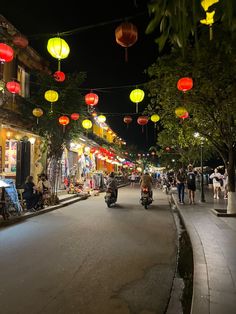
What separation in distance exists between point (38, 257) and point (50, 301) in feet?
8.06

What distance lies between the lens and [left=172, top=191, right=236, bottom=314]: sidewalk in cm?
442

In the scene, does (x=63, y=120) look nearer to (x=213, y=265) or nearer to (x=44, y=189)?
(x=44, y=189)

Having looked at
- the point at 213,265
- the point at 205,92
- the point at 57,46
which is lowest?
the point at 213,265

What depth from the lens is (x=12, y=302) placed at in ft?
15.3

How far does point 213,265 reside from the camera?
20.2ft

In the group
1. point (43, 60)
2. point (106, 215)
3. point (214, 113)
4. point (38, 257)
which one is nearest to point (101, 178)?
point (43, 60)

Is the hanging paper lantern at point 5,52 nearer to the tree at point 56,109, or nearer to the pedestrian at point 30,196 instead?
the pedestrian at point 30,196

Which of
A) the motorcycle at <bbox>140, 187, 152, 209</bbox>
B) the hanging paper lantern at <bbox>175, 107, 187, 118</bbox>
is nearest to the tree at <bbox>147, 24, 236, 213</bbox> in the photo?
the hanging paper lantern at <bbox>175, 107, 187, 118</bbox>

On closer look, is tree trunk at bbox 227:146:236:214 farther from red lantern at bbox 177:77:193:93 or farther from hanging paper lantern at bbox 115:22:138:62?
hanging paper lantern at bbox 115:22:138:62

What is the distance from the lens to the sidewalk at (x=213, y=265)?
4418 millimetres

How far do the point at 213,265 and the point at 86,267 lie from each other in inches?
94.4

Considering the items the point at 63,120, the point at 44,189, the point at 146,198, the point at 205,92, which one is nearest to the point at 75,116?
the point at 63,120

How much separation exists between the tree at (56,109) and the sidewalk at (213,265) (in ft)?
27.5

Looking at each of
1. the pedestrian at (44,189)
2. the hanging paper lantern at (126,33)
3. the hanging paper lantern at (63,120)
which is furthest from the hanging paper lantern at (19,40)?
the pedestrian at (44,189)
